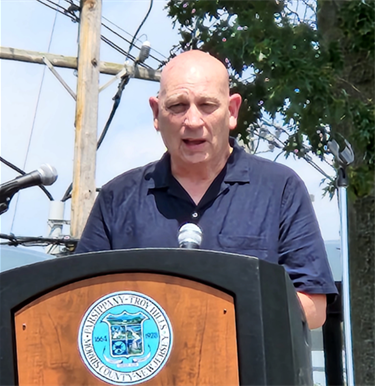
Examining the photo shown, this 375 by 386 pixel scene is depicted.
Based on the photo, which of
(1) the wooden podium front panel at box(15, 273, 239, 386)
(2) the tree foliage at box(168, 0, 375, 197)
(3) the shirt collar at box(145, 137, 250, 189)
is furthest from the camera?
(2) the tree foliage at box(168, 0, 375, 197)

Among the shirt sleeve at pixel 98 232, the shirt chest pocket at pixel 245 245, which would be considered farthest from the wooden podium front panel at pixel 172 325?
the shirt sleeve at pixel 98 232

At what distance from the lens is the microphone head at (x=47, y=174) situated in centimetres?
247

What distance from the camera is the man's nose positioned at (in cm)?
156

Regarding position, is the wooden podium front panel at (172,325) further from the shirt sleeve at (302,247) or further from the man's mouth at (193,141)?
the man's mouth at (193,141)

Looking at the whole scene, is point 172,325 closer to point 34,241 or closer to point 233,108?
point 233,108

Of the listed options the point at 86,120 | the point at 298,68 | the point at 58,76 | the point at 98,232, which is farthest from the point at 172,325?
the point at 58,76

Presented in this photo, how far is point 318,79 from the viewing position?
3740 millimetres

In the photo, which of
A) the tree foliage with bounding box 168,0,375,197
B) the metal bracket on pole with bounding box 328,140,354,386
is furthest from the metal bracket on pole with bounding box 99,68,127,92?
the metal bracket on pole with bounding box 328,140,354,386

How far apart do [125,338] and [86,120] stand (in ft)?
17.5

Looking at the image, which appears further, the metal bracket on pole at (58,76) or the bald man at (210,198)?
the metal bracket on pole at (58,76)

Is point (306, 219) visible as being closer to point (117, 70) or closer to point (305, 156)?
point (305, 156)

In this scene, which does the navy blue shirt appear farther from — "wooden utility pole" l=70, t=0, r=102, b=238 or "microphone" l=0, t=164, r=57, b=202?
"wooden utility pole" l=70, t=0, r=102, b=238

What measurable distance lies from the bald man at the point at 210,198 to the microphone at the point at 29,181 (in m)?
0.75

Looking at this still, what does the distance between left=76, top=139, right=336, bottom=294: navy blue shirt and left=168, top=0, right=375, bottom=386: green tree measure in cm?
212
